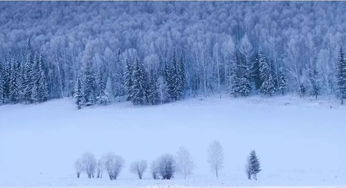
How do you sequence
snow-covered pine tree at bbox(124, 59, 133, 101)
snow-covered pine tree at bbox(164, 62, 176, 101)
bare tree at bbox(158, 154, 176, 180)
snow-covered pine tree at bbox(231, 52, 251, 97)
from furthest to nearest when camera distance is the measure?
snow-covered pine tree at bbox(164, 62, 176, 101), snow-covered pine tree at bbox(124, 59, 133, 101), snow-covered pine tree at bbox(231, 52, 251, 97), bare tree at bbox(158, 154, 176, 180)

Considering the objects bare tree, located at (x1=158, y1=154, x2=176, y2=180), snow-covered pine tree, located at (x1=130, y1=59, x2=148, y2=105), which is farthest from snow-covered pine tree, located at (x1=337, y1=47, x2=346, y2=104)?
bare tree, located at (x1=158, y1=154, x2=176, y2=180)

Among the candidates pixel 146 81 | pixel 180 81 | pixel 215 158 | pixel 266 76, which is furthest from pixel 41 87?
pixel 215 158

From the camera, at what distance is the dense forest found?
84.0 m

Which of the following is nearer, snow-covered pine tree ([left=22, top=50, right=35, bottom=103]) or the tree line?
the tree line

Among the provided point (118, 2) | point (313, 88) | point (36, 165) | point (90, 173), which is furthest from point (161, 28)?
point (90, 173)

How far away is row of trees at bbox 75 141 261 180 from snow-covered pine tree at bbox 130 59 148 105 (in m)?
36.9

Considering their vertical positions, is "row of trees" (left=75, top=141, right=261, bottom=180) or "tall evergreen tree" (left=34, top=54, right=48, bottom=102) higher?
"tall evergreen tree" (left=34, top=54, right=48, bottom=102)

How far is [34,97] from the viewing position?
89688 millimetres

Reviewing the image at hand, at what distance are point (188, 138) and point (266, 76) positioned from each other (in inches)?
1060

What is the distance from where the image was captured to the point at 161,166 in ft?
142

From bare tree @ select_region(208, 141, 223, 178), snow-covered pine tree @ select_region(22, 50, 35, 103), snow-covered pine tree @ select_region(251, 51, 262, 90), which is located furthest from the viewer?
snow-covered pine tree @ select_region(22, 50, 35, 103)

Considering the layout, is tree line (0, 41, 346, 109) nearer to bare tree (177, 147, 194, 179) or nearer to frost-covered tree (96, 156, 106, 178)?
frost-covered tree (96, 156, 106, 178)

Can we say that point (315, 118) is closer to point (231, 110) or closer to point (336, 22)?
point (231, 110)

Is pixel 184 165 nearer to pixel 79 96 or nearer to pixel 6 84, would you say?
pixel 79 96
